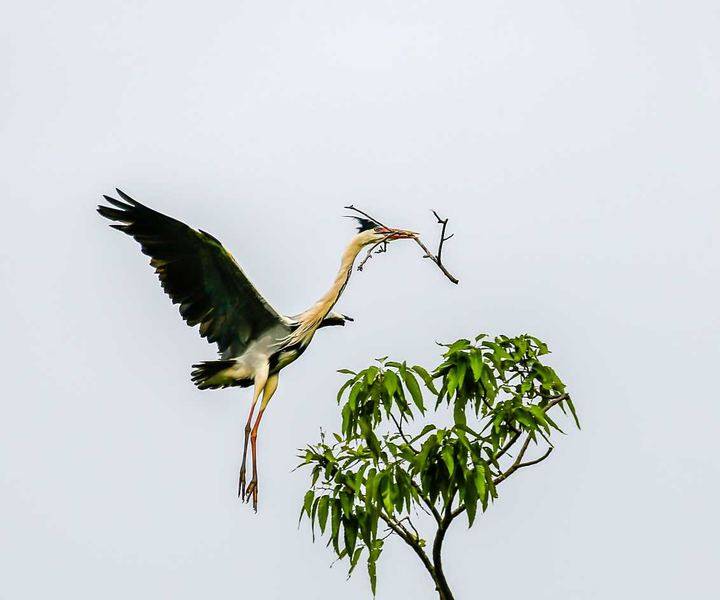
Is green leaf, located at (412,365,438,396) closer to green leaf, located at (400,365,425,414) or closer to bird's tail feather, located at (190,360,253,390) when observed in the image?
green leaf, located at (400,365,425,414)

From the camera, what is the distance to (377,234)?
177 inches

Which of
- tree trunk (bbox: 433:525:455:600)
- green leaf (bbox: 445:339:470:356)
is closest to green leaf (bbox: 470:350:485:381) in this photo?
green leaf (bbox: 445:339:470:356)

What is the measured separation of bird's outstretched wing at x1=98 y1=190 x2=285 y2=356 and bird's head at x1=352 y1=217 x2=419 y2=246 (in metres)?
0.40

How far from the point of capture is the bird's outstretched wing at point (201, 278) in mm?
4242

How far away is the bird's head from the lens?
14.8 ft

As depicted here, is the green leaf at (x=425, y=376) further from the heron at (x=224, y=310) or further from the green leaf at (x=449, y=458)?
the heron at (x=224, y=310)

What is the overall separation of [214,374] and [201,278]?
310mm

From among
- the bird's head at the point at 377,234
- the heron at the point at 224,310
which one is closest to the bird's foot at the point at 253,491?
the heron at the point at 224,310

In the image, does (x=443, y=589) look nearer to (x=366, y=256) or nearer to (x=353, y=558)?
(x=353, y=558)

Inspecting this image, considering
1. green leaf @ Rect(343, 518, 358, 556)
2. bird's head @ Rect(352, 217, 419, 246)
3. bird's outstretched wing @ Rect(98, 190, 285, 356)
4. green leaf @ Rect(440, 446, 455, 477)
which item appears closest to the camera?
green leaf @ Rect(440, 446, 455, 477)

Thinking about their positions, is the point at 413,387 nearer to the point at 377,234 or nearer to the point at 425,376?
the point at 425,376

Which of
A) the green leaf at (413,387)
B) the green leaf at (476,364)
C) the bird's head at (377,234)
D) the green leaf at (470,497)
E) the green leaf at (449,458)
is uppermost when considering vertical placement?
the bird's head at (377,234)

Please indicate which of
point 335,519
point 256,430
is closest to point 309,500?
point 335,519

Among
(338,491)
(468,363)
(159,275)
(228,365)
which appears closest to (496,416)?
(468,363)
